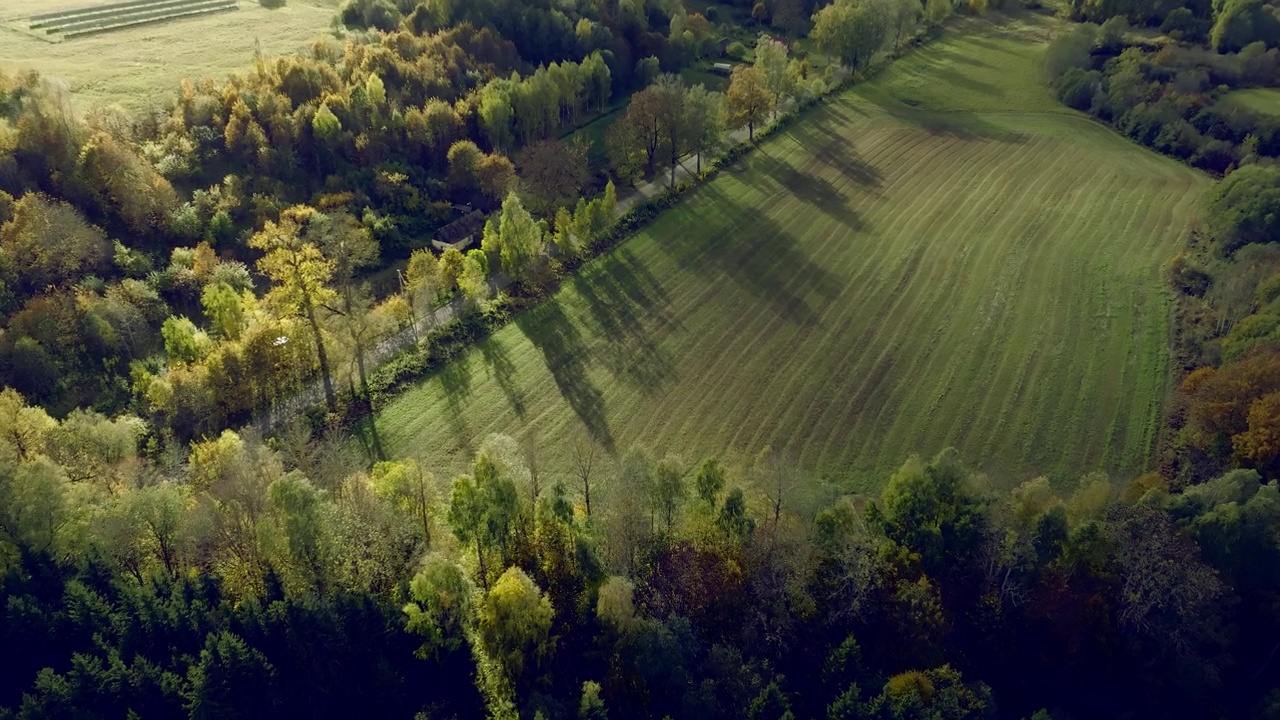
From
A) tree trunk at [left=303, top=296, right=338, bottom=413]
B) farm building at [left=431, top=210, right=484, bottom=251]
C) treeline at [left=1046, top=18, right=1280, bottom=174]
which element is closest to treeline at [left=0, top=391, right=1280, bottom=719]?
tree trunk at [left=303, top=296, right=338, bottom=413]

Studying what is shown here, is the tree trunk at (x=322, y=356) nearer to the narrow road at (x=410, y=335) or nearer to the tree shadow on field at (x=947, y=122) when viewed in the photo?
the narrow road at (x=410, y=335)

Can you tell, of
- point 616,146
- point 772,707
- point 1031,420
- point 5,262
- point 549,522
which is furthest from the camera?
point 616,146

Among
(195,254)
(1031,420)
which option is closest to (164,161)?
(195,254)

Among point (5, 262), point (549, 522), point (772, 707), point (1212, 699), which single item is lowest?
point (1212, 699)

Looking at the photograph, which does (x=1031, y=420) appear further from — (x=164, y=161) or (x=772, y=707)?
(x=164, y=161)

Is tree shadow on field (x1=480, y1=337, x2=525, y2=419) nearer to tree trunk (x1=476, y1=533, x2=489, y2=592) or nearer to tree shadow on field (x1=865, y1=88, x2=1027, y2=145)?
tree trunk (x1=476, y1=533, x2=489, y2=592)

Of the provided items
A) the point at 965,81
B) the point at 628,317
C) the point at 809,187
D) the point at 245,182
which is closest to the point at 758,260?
the point at 628,317
